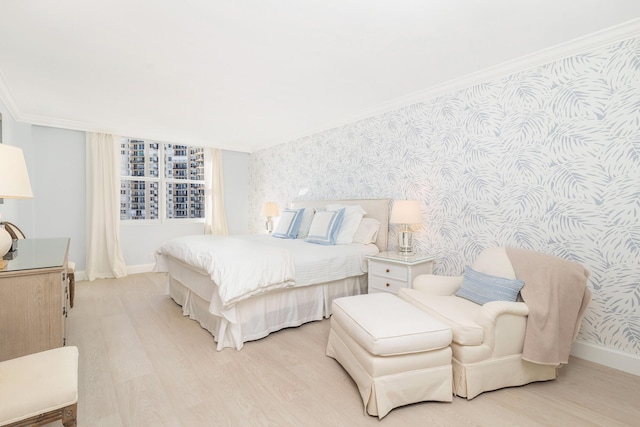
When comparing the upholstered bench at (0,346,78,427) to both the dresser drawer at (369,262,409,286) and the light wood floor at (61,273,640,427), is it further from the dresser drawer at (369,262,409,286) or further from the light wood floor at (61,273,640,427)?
the dresser drawer at (369,262,409,286)

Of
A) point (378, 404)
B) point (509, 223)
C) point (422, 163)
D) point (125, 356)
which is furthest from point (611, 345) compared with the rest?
point (125, 356)

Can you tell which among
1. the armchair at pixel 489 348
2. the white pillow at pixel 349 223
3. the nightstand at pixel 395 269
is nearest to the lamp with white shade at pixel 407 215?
the nightstand at pixel 395 269

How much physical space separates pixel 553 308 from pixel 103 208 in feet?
18.6

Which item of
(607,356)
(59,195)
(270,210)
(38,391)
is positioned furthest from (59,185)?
(607,356)

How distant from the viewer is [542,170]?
245cm

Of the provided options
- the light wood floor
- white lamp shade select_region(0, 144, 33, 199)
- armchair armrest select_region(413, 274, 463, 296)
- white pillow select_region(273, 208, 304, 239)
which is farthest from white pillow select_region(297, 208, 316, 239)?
white lamp shade select_region(0, 144, 33, 199)

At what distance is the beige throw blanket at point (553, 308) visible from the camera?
1.81 meters

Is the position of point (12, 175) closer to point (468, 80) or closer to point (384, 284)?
point (384, 284)

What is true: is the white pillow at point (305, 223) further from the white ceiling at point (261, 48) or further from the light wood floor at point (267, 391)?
the light wood floor at point (267, 391)

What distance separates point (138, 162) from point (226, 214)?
1825mm

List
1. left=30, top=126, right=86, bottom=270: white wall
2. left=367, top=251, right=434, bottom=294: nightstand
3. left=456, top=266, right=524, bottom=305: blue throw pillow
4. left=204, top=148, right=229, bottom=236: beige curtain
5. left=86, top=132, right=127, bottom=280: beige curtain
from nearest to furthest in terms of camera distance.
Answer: left=456, top=266, right=524, bottom=305: blue throw pillow, left=367, top=251, right=434, bottom=294: nightstand, left=30, top=126, right=86, bottom=270: white wall, left=86, top=132, right=127, bottom=280: beige curtain, left=204, top=148, right=229, bottom=236: beige curtain

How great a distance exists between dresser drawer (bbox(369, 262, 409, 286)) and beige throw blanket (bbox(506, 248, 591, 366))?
1.00m

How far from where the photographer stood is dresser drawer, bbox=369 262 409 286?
2.83m

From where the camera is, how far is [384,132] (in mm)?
3682
